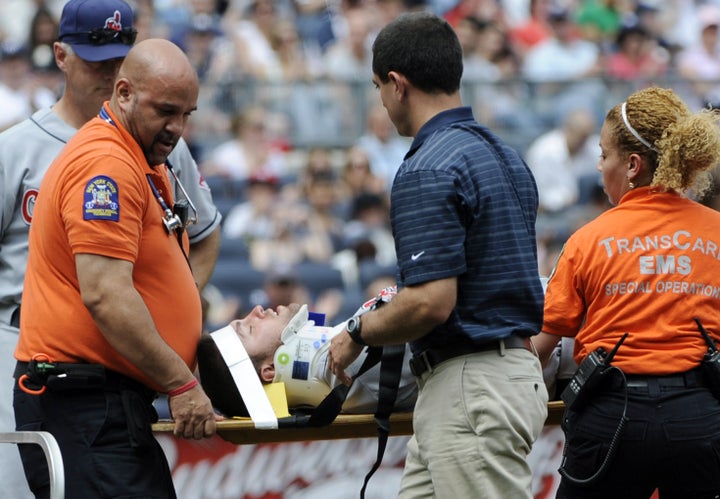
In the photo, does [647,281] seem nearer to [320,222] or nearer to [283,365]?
[283,365]

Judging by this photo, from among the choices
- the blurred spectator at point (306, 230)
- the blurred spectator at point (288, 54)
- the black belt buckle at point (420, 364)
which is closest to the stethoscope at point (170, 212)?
the black belt buckle at point (420, 364)

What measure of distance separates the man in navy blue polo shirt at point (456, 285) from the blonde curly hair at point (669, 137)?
417 mm

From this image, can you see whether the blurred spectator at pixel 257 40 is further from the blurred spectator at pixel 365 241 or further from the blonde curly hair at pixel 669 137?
the blonde curly hair at pixel 669 137

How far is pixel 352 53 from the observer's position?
38.6 ft

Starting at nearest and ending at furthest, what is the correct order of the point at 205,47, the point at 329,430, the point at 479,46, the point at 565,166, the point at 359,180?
the point at 329,430 → the point at 359,180 → the point at 205,47 → the point at 565,166 → the point at 479,46

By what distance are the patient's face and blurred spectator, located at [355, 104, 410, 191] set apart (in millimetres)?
6307

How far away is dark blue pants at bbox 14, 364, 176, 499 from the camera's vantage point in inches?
149

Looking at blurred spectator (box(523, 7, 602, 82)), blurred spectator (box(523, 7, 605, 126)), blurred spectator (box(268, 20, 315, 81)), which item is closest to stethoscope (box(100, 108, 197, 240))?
blurred spectator (box(268, 20, 315, 81))

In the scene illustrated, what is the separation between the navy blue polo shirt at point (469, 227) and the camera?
3.69m

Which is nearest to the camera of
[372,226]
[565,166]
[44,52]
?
[44,52]

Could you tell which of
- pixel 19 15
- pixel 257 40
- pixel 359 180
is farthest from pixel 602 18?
pixel 19 15

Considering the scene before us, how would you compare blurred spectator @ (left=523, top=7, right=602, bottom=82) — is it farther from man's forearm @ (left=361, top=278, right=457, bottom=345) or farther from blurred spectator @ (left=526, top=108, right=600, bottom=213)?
man's forearm @ (left=361, top=278, right=457, bottom=345)

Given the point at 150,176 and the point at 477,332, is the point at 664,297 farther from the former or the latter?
the point at 150,176

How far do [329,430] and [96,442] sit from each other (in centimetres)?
97
